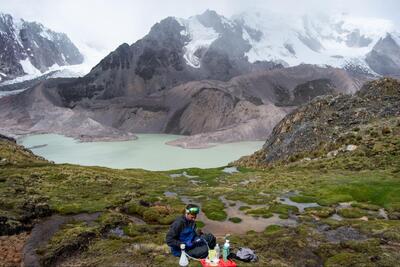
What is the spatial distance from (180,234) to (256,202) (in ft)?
74.3

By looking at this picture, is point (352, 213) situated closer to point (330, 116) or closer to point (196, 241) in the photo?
point (196, 241)

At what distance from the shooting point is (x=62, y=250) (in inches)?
1107

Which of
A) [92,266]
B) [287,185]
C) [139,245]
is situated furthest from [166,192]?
[92,266]

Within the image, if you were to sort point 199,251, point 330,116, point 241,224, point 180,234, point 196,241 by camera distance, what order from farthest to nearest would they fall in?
point 330,116
point 241,224
point 196,241
point 199,251
point 180,234

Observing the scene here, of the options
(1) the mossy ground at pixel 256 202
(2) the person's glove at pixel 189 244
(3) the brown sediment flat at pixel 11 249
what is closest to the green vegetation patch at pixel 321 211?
(1) the mossy ground at pixel 256 202

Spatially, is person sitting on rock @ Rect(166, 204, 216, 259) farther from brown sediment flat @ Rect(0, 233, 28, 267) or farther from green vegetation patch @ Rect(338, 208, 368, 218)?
green vegetation patch @ Rect(338, 208, 368, 218)

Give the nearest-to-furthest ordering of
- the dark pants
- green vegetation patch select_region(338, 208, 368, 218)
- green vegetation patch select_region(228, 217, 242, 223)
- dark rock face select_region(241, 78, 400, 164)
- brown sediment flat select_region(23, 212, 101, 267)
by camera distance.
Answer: the dark pants < brown sediment flat select_region(23, 212, 101, 267) < green vegetation patch select_region(228, 217, 242, 223) < green vegetation patch select_region(338, 208, 368, 218) < dark rock face select_region(241, 78, 400, 164)

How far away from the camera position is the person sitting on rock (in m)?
23.7

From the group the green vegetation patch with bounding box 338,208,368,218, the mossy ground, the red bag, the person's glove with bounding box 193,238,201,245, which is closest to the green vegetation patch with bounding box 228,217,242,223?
the mossy ground

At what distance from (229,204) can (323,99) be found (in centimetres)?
6025

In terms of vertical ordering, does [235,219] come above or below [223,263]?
below

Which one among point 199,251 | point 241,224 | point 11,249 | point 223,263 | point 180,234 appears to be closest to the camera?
point 223,263

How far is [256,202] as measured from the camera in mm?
45438

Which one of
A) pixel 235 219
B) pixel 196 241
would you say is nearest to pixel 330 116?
pixel 235 219
